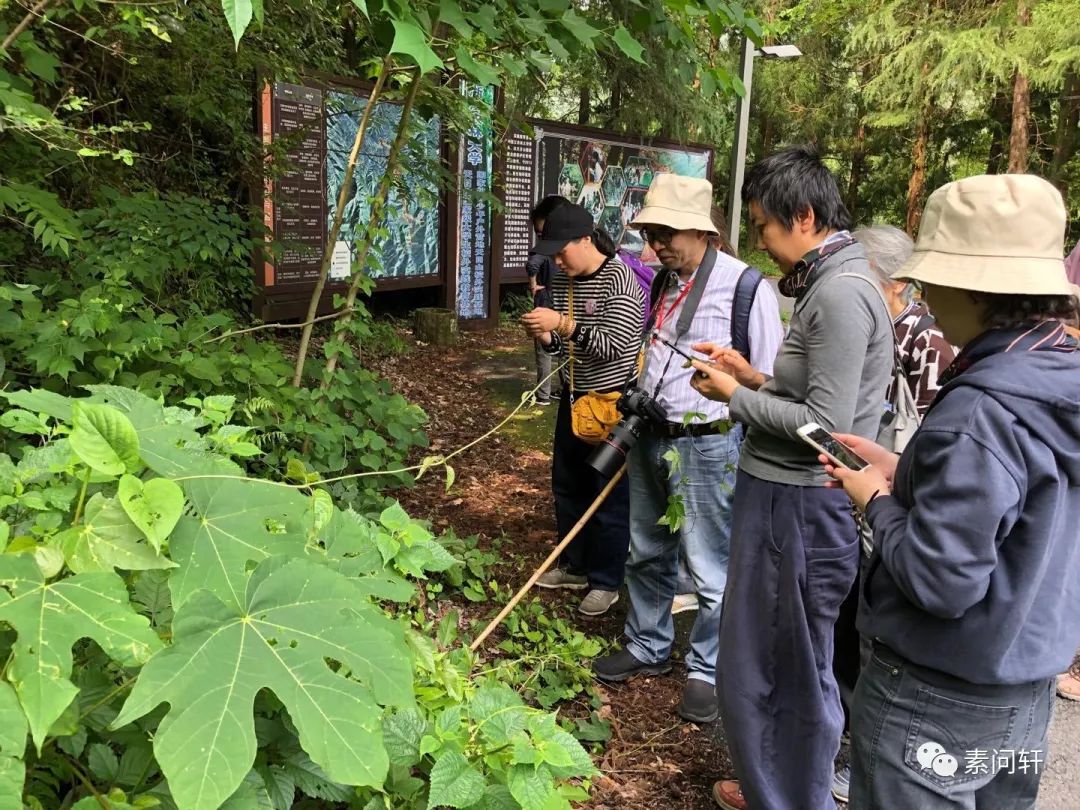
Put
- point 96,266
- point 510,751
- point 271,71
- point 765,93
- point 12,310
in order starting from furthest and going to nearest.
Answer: point 765,93, point 271,71, point 96,266, point 12,310, point 510,751

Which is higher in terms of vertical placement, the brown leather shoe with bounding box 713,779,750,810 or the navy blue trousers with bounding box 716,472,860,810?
the navy blue trousers with bounding box 716,472,860,810

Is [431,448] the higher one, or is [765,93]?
[765,93]

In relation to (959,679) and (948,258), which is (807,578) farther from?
(948,258)

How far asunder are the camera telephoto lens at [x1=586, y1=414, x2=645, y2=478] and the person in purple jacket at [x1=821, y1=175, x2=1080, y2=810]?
4.68 ft

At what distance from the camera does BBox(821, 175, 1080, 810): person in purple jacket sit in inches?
52.4

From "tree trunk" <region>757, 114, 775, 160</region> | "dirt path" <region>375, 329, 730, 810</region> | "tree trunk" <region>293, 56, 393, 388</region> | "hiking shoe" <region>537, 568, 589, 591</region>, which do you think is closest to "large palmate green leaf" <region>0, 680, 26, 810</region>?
"dirt path" <region>375, 329, 730, 810</region>

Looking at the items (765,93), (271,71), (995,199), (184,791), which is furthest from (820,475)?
(765,93)

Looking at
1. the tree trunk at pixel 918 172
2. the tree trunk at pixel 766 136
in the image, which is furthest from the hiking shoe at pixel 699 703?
the tree trunk at pixel 766 136

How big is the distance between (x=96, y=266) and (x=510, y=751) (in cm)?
281

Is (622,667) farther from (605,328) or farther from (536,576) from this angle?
(605,328)

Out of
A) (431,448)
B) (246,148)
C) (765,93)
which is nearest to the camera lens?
(246,148)

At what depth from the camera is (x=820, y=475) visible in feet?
7.18

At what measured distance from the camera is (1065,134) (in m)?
14.9

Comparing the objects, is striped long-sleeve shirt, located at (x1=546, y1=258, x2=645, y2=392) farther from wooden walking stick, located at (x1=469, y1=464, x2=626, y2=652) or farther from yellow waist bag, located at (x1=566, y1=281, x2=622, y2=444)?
wooden walking stick, located at (x1=469, y1=464, x2=626, y2=652)
